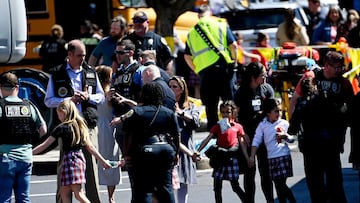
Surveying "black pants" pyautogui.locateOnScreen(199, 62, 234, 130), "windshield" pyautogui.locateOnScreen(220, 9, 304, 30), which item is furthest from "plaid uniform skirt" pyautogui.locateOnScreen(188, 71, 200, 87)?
"black pants" pyautogui.locateOnScreen(199, 62, 234, 130)

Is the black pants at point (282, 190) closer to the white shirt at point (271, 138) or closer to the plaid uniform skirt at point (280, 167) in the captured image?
the plaid uniform skirt at point (280, 167)

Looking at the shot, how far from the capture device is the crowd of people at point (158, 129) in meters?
11.6

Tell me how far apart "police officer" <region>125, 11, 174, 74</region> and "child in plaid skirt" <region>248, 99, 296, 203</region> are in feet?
5.82

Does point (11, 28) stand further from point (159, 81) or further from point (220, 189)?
point (220, 189)

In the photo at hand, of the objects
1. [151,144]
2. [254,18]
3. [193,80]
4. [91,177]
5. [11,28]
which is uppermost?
[11,28]

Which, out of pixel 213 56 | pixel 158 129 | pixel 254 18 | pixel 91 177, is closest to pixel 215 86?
pixel 213 56

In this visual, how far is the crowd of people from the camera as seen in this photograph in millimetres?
11578

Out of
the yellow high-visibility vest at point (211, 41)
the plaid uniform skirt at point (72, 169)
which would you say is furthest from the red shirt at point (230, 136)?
the yellow high-visibility vest at point (211, 41)

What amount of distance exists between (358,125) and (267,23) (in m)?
16.0

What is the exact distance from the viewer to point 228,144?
13148mm

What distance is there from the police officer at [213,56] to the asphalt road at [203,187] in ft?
4.95

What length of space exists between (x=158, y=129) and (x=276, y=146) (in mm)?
1955

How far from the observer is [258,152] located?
1327cm

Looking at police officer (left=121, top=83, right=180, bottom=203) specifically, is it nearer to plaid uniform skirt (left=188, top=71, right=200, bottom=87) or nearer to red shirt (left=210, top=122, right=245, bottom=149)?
red shirt (left=210, top=122, right=245, bottom=149)
